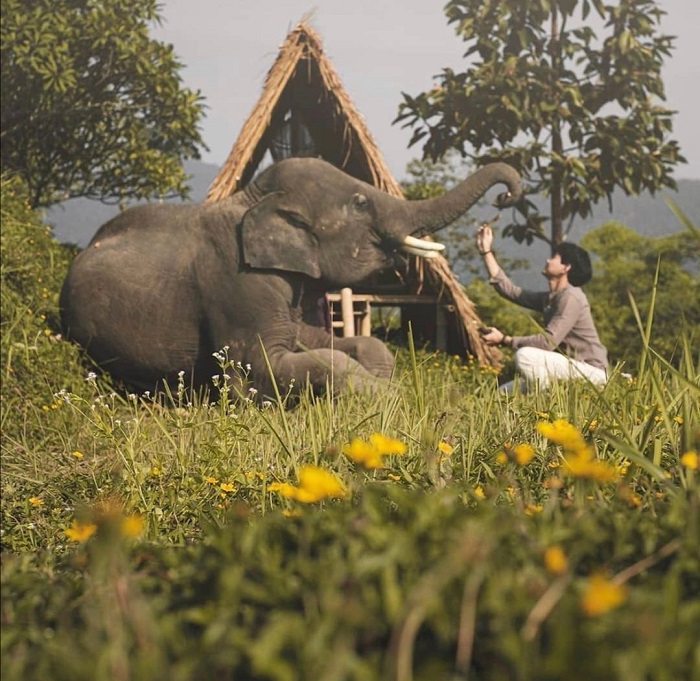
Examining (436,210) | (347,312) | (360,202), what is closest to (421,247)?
(436,210)

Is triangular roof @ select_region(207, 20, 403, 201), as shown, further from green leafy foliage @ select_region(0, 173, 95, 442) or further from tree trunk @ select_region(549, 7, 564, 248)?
tree trunk @ select_region(549, 7, 564, 248)

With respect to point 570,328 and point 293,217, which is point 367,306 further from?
point 293,217

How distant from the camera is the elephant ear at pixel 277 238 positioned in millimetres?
5781

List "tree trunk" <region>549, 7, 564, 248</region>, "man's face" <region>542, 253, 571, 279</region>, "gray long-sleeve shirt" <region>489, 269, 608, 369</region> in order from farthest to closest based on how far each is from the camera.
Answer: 1. "tree trunk" <region>549, 7, 564, 248</region>
2. "man's face" <region>542, 253, 571, 279</region>
3. "gray long-sleeve shirt" <region>489, 269, 608, 369</region>

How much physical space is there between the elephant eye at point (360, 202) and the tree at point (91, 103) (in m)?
6.16

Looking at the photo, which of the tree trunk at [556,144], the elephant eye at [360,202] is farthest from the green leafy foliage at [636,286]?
the elephant eye at [360,202]

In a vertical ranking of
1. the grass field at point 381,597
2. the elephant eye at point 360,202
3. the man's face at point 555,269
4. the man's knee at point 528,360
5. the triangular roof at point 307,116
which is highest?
the triangular roof at point 307,116

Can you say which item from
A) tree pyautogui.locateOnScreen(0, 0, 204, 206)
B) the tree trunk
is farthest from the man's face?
tree pyautogui.locateOnScreen(0, 0, 204, 206)

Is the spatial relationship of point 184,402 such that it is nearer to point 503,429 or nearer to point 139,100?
point 503,429

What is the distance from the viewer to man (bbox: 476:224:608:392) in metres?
6.17

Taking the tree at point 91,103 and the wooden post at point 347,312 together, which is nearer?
the wooden post at point 347,312

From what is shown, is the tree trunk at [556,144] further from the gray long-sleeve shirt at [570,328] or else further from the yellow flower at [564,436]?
the yellow flower at [564,436]

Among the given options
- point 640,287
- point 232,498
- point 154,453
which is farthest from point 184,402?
point 640,287

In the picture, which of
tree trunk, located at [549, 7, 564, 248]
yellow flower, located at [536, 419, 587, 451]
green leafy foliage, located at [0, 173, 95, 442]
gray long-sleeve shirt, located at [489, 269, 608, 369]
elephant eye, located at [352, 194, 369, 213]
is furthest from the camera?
tree trunk, located at [549, 7, 564, 248]
